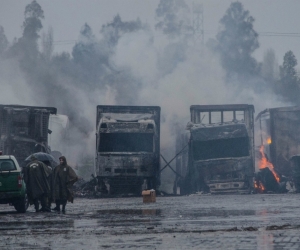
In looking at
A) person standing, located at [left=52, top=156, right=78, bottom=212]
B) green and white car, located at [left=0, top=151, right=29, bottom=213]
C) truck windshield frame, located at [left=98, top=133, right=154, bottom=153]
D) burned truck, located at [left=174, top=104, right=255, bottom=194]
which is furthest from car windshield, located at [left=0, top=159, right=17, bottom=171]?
burned truck, located at [left=174, top=104, right=255, bottom=194]

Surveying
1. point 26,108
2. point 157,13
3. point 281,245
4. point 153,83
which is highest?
point 157,13

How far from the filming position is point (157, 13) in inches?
4358

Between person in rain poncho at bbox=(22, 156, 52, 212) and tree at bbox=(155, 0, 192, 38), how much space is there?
86.3 meters

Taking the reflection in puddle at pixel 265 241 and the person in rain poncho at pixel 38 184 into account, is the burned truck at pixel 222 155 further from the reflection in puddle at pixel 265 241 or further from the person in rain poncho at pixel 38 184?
the reflection in puddle at pixel 265 241

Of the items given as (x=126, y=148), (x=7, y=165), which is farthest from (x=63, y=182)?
(x=126, y=148)

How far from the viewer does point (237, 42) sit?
111 m

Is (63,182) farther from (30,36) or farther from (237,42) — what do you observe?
(30,36)

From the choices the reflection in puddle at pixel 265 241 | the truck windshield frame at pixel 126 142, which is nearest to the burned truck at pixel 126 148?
the truck windshield frame at pixel 126 142

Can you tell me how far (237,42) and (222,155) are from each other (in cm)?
7485

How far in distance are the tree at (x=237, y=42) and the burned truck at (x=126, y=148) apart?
7207 cm

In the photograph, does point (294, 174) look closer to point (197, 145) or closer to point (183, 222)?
point (197, 145)

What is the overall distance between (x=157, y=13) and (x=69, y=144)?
6091cm

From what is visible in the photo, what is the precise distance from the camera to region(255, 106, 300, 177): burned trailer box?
39.5 metres

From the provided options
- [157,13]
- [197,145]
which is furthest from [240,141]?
[157,13]
